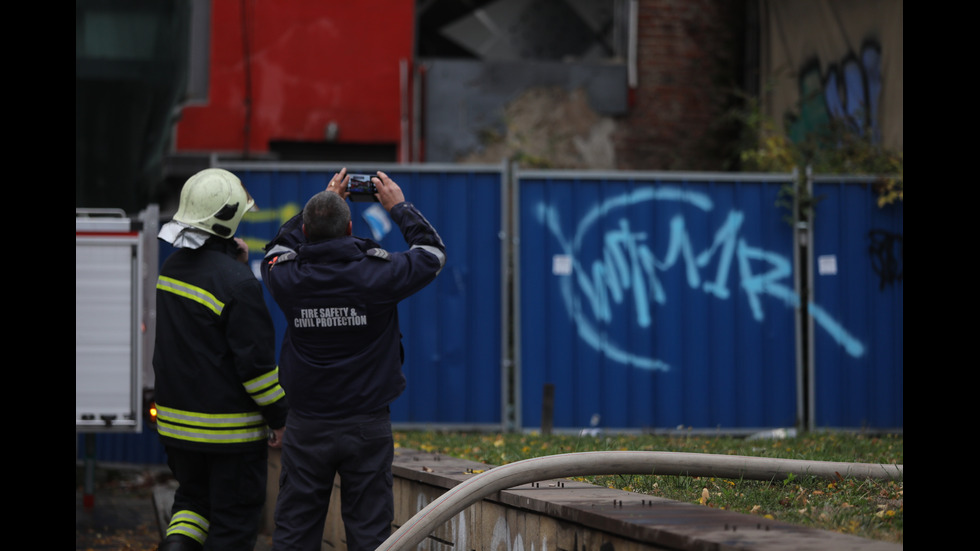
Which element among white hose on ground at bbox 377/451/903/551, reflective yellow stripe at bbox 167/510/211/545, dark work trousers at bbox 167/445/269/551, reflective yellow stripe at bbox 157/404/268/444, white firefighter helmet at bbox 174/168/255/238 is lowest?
reflective yellow stripe at bbox 167/510/211/545

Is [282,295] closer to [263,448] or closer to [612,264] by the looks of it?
[263,448]

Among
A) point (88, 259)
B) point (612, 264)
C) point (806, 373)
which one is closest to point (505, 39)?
point (612, 264)

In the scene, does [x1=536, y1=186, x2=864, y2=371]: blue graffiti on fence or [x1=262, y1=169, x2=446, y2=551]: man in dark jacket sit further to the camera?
[x1=536, y1=186, x2=864, y2=371]: blue graffiti on fence

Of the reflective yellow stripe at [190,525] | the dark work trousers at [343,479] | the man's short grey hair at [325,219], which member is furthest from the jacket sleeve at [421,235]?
the reflective yellow stripe at [190,525]

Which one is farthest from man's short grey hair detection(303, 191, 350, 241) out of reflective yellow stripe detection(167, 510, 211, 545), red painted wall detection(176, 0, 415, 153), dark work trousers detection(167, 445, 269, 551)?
red painted wall detection(176, 0, 415, 153)

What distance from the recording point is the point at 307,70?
12852mm

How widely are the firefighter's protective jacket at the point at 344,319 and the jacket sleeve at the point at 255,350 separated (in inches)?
10.3

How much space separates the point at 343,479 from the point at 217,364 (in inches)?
32.5

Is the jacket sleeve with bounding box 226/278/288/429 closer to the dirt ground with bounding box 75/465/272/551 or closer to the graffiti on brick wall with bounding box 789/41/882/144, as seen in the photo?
the dirt ground with bounding box 75/465/272/551

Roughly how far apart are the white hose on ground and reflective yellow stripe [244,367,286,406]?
3.22 feet

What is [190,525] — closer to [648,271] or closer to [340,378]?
[340,378]

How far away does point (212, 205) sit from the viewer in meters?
5.23

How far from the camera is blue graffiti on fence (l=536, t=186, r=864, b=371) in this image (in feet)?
31.5
